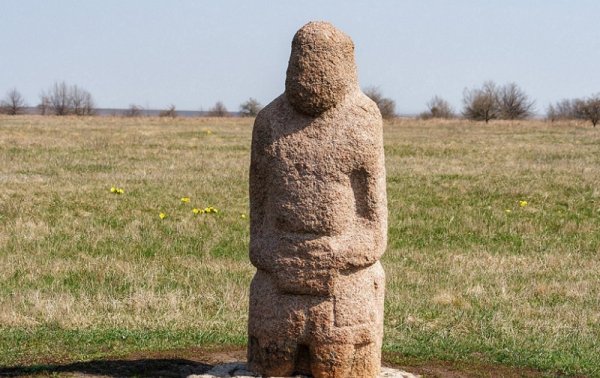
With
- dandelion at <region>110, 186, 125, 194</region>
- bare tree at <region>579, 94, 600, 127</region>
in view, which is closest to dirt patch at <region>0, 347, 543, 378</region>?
dandelion at <region>110, 186, 125, 194</region>

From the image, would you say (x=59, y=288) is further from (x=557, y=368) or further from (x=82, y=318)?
(x=557, y=368)

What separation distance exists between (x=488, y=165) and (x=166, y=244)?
13.7m

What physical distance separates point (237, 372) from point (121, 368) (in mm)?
1296

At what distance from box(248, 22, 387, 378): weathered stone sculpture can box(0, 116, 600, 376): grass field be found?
1.93 metres

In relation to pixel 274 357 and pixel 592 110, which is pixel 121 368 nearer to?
pixel 274 357

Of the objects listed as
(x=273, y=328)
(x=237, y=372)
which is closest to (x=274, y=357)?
(x=273, y=328)

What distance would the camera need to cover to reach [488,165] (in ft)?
83.3

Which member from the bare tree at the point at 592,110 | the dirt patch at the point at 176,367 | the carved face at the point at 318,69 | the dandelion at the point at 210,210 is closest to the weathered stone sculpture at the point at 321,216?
the carved face at the point at 318,69

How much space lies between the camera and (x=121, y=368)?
7656mm

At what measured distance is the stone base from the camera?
6.81 meters

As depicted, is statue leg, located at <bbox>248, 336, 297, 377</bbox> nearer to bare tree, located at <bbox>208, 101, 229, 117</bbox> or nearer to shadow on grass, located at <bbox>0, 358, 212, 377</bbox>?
shadow on grass, located at <bbox>0, 358, 212, 377</bbox>

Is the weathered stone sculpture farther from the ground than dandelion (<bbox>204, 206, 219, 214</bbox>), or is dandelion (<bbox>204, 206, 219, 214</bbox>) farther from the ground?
the weathered stone sculpture

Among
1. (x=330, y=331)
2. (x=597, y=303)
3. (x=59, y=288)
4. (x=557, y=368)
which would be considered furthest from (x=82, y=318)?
(x=597, y=303)

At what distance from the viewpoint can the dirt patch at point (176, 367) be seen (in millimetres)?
7480
